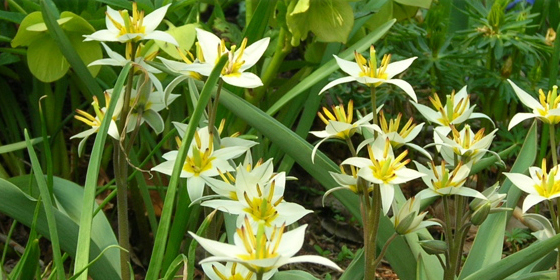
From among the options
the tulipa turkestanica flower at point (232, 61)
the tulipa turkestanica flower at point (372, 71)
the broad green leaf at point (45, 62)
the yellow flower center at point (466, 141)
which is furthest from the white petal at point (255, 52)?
the broad green leaf at point (45, 62)

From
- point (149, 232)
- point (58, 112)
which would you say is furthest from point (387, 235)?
point (58, 112)

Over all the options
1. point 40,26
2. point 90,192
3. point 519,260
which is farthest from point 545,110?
point 40,26

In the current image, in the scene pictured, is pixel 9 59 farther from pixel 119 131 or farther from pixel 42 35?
pixel 119 131

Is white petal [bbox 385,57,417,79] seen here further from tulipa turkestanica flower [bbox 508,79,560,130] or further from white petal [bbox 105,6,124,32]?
white petal [bbox 105,6,124,32]

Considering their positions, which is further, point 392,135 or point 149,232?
point 149,232

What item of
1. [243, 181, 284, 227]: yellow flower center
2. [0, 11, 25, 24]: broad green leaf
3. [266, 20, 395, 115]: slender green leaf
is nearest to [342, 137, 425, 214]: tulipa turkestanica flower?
[243, 181, 284, 227]: yellow flower center
